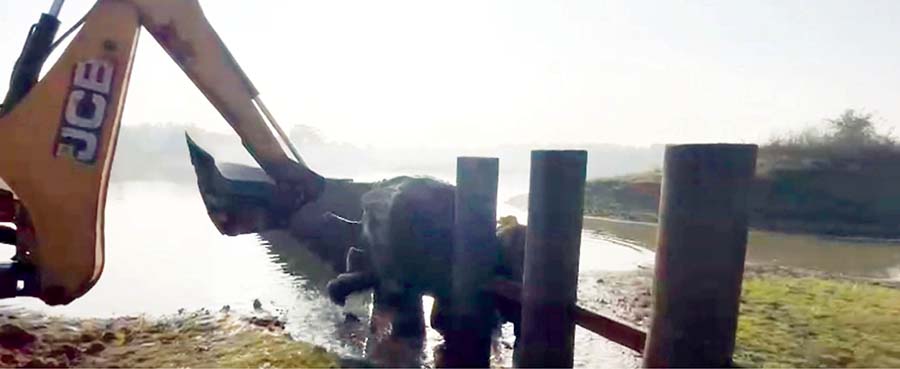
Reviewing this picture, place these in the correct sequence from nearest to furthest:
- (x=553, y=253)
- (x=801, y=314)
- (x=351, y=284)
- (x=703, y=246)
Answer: (x=703, y=246) → (x=553, y=253) → (x=351, y=284) → (x=801, y=314)

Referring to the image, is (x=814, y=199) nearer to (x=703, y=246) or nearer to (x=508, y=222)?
(x=508, y=222)

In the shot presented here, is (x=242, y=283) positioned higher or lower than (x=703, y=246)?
lower

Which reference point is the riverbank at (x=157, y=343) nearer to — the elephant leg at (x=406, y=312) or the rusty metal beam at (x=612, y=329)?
the elephant leg at (x=406, y=312)

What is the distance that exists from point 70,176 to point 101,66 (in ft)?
2.44

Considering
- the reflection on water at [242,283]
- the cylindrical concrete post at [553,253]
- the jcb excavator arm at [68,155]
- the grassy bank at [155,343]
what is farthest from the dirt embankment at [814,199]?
the jcb excavator arm at [68,155]

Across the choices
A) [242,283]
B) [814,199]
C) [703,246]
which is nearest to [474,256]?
[703,246]

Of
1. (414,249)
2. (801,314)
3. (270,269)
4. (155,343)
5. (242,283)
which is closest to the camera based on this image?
(414,249)

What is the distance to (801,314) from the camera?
24.6 feet

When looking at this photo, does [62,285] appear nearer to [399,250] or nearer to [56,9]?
[56,9]

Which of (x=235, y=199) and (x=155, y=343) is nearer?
(x=155, y=343)

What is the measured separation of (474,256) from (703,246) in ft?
7.65

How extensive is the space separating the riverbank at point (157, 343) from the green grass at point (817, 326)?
339 cm

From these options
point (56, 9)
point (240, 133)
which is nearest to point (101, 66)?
point (56, 9)

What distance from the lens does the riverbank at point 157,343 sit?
212 inches
